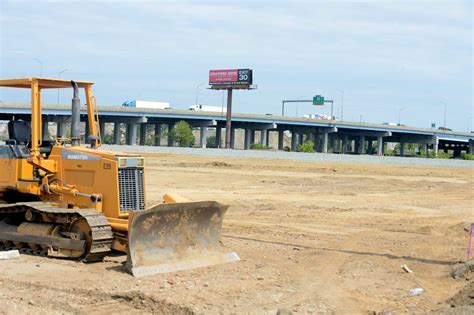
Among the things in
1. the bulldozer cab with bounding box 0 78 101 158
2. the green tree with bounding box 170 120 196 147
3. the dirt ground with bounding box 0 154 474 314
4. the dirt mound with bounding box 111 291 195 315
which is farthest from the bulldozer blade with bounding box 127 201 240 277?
the green tree with bounding box 170 120 196 147

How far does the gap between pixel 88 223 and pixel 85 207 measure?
0.88 metres

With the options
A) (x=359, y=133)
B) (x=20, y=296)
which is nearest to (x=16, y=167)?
(x=20, y=296)

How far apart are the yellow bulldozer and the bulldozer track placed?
2 cm

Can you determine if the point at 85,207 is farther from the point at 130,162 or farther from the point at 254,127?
the point at 254,127

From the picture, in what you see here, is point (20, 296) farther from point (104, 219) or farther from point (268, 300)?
point (268, 300)

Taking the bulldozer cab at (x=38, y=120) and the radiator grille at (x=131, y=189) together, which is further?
the bulldozer cab at (x=38, y=120)

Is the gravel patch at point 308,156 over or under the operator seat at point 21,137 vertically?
under

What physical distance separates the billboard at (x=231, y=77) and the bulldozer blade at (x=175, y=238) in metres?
89.1

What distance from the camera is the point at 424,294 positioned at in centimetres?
956

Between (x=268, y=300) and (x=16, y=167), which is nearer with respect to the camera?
(x=268, y=300)

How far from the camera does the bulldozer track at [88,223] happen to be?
10367 mm

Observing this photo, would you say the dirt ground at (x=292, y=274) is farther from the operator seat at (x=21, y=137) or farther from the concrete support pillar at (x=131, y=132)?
the concrete support pillar at (x=131, y=132)

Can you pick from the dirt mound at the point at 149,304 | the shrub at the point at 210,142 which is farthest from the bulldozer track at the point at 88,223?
the shrub at the point at 210,142

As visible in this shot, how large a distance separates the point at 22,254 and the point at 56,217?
37.6 inches
